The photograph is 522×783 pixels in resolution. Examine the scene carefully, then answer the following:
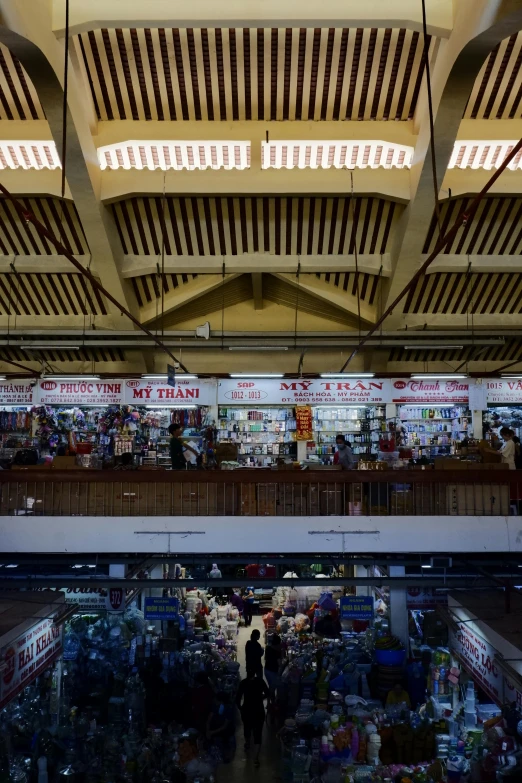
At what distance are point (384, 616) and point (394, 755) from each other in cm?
427

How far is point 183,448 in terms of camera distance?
1127cm

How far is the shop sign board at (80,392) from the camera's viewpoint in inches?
625

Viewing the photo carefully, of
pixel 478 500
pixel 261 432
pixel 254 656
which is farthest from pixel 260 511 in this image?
pixel 261 432

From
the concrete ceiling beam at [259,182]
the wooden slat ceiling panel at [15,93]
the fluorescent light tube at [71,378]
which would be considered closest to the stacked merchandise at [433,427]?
the concrete ceiling beam at [259,182]

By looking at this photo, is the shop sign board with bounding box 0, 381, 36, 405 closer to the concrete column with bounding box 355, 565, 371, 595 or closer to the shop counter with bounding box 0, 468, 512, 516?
the shop counter with bounding box 0, 468, 512, 516

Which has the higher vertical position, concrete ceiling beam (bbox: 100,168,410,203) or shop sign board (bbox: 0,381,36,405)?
concrete ceiling beam (bbox: 100,168,410,203)

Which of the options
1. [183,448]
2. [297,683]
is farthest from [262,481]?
[297,683]

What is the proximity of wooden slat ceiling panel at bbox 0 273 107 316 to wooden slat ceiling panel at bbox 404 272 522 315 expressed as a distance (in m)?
6.76

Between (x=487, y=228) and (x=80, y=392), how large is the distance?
892 centimetres

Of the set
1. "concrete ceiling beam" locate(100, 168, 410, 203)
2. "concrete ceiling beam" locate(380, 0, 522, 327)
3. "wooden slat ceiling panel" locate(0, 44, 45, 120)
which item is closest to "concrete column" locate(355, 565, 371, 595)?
"concrete ceiling beam" locate(380, 0, 522, 327)

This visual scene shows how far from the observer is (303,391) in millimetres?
15766

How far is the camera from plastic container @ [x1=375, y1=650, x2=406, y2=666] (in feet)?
35.7

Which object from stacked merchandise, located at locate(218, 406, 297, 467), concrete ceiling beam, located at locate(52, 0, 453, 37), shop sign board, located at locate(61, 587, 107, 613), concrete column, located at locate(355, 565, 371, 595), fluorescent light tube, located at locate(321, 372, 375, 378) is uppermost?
concrete ceiling beam, located at locate(52, 0, 453, 37)

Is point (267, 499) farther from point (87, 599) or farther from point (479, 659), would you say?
point (479, 659)
